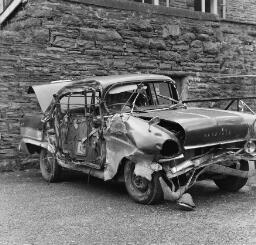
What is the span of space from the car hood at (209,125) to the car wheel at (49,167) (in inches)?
89.8

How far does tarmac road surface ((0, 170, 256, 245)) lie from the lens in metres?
5.06

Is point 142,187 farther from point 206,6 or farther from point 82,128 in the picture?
point 206,6

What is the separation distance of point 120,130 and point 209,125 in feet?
3.99

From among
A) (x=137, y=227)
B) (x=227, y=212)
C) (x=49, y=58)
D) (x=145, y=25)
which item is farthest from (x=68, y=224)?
(x=145, y=25)

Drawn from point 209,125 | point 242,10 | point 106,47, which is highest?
point 242,10

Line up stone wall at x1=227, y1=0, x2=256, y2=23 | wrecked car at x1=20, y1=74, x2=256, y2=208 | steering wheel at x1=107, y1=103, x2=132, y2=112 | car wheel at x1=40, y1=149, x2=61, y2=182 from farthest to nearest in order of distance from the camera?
1. stone wall at x1=227, y1=0, x2=256, y2=23
2. car wheel at x1=40, y1=149, x2=61, y2=182
3. steering wheel at x1=107, y1=103, x2=132, y2=112
4. wrecked car at x1=20, y1=74, x2=256, y2=208

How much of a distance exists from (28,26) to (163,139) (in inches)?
229

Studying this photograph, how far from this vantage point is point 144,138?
6.31 meters

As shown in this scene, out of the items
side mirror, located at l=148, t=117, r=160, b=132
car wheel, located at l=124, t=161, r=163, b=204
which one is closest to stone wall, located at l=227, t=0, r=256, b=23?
side mirror, located at l=148, t=117, r=160, b=132

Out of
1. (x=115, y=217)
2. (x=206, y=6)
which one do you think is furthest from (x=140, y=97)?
(x=206, y=6)

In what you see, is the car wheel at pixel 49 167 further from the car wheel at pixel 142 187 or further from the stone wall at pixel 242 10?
the stone wall at pixel 242 10

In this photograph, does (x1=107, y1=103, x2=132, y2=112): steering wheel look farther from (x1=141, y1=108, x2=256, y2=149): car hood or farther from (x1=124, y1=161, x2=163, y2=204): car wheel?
(x1=124, y1=161, x2=163, y2=204): car wheel

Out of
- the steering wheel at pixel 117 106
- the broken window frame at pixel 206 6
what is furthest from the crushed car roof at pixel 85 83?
the broken window frame at pixel 206 6

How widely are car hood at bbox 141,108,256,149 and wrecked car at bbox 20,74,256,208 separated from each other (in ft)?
0.04
